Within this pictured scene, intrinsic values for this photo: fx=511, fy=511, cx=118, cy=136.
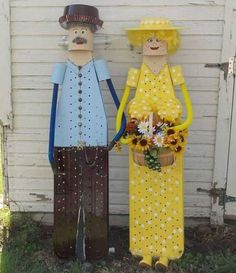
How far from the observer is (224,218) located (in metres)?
4.54

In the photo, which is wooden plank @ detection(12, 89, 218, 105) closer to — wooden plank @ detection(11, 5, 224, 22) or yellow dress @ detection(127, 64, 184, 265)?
yellow dress @ detection(127, 64, 184, 265)

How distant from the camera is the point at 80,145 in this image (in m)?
3.92

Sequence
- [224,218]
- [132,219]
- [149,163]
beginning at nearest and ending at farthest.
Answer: [149,163] → [132,219] → [224,218]

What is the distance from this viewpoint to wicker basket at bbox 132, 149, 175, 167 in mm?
3773

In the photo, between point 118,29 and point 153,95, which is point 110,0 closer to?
point 118,29

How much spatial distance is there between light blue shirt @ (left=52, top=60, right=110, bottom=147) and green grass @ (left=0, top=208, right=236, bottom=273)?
95cm

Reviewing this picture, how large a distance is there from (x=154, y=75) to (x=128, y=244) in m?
1.45

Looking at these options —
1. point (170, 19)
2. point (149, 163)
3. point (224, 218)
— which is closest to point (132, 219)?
point (149, 163)

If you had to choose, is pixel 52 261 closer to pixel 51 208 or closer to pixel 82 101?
pixel 51 208

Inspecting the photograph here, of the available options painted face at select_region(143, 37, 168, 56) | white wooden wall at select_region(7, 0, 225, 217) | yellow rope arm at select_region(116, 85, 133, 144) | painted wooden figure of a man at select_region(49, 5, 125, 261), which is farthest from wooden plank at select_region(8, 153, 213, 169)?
painted face at select_region(143, 37, 168, 56)

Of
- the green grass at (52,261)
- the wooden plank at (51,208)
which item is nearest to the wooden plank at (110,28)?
the wooden plank at (51,208)

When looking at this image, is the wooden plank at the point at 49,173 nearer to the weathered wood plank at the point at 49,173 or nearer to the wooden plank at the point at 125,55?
the weathered wood plank at the point at 49,173

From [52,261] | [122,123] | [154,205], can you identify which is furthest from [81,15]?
[52,261]

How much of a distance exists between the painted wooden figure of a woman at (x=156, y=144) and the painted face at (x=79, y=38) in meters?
0.35
